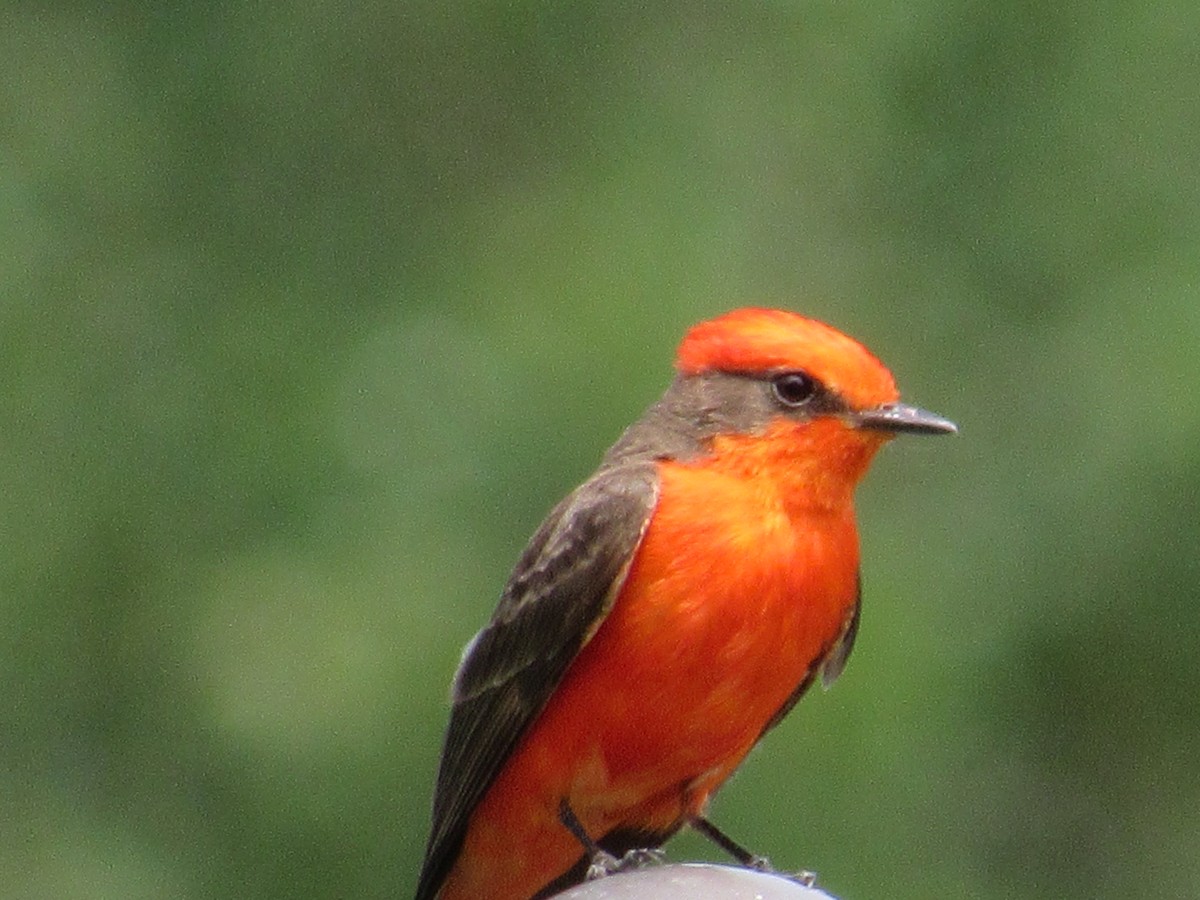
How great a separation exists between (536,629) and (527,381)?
2445mm

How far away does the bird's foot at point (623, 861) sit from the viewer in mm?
4688

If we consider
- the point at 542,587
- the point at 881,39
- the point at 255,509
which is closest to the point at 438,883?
the point at 542,587

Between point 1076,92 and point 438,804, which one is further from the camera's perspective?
point 1076,92

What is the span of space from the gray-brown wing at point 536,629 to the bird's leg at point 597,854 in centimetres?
16

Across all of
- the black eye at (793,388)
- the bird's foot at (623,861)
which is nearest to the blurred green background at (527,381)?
the bird's foot at (623,861)

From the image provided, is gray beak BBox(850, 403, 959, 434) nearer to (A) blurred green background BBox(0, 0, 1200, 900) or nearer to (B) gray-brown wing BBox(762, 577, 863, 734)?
(B) gray-brown wing BBox(762, 577, 863, 734)

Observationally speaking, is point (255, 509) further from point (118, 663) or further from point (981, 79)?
point (981, 79)

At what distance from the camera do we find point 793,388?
16.7ft

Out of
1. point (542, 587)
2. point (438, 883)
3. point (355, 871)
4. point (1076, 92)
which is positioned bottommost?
point (355, 871)

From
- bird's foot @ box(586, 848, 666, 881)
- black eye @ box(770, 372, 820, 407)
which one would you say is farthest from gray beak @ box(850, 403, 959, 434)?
bird's foot @ box(586, 848, 666, 881)

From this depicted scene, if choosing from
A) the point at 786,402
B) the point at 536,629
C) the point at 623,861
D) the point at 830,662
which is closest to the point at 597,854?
the point at 623,861

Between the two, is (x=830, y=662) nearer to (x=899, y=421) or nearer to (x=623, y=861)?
(x=899, y=421)

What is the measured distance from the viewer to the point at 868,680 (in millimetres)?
6574

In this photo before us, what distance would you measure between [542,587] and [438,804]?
20.8 inches
